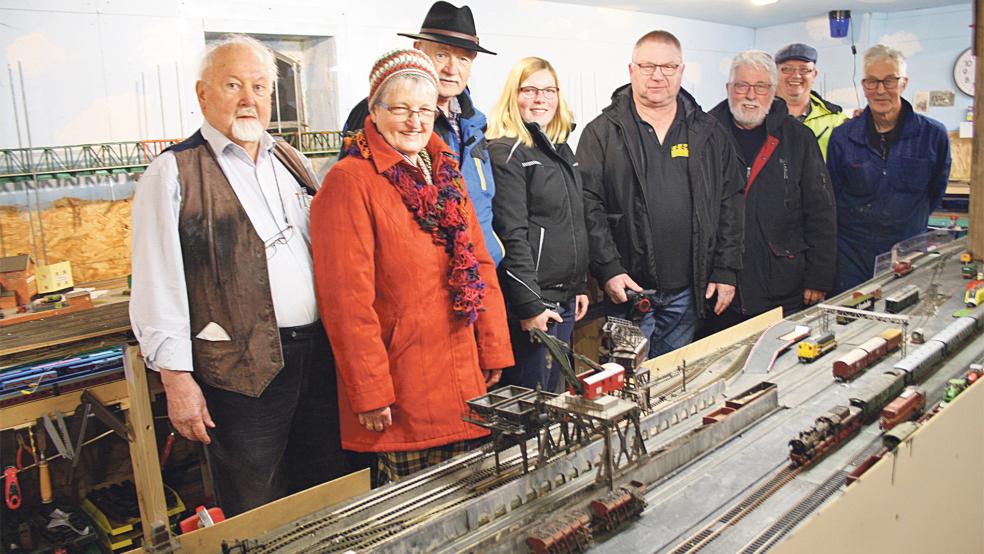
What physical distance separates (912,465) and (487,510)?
44.2 inches

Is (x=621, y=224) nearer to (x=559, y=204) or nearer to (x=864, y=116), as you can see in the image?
(x=559, y=204)

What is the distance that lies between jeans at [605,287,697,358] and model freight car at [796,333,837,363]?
0.93 m

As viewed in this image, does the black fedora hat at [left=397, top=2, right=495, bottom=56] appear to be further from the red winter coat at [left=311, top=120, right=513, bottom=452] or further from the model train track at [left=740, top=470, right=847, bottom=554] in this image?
the model train track at [left=740, top=470, right=847, bottom=554]

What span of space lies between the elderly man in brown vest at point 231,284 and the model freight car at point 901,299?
2.47 m

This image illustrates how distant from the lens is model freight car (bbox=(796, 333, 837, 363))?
276 centimetres

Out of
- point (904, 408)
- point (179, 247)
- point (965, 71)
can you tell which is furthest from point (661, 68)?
point (965, 71)

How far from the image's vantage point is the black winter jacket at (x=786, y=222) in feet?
13.4

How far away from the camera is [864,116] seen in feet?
14.6

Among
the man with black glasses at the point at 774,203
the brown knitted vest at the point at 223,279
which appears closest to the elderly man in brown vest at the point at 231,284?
the brown knitted vest at the point at 223,279

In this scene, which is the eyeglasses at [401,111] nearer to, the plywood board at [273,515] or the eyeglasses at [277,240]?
the eyeglasses at [277,240]

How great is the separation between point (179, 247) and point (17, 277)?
923mm

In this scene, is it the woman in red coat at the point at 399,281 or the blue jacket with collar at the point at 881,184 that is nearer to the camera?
the woman in red coat at the point at 399,281

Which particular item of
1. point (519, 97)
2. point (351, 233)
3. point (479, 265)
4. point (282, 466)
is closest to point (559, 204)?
point (519, 97)

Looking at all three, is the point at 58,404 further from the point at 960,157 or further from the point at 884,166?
Result: the point at 960,157
